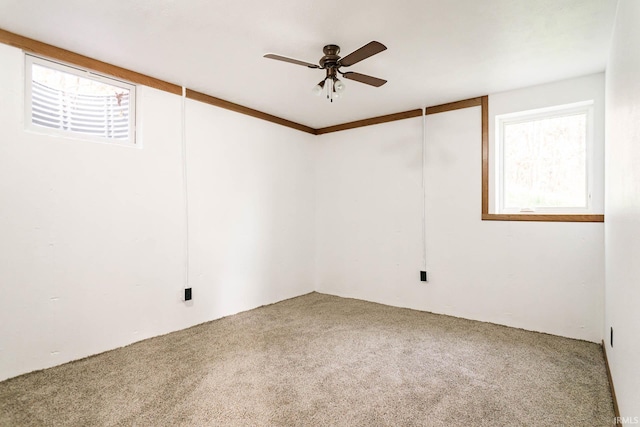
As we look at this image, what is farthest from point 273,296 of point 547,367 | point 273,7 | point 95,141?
point 273,7

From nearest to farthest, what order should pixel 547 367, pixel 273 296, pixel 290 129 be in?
pixel 547 367 → pixel 273 296 → pixel 290 129

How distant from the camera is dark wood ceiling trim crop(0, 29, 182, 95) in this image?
214 cm

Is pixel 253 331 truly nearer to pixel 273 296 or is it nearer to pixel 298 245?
pixel 273 296

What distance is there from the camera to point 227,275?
11.3 ft

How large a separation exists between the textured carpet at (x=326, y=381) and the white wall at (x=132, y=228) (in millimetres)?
252

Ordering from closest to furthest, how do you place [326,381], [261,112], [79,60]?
[326,381] < [79,60] < [261,112]

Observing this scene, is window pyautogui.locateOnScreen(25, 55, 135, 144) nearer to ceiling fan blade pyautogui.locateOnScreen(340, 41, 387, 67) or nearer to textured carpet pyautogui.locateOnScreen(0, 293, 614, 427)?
textured carpet pyautogui.locateOnScreen(0, 293, 614, 427)

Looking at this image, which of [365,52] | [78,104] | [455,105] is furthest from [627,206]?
[78,104]

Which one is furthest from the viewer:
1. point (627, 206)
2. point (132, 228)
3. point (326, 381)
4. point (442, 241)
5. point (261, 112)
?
point (261, 112)

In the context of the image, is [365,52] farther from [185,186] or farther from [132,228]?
[132,228]

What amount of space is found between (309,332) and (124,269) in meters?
1.68

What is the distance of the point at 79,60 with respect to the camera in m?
2.42

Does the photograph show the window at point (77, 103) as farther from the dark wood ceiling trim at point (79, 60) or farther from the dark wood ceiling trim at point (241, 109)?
the dark wood ceiling trim at point (241, 109)

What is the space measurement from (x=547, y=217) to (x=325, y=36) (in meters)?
2.50
